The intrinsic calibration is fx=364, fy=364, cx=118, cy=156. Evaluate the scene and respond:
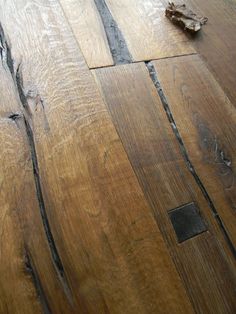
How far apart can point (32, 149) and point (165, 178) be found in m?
0.33

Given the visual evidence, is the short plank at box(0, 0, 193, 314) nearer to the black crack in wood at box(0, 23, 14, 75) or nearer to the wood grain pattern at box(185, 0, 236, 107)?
the black crack in wood at box(0, 23, 14, 75)

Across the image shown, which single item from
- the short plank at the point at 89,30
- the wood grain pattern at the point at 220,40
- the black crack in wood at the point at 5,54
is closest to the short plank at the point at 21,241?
the black crack in wood at the point at 5,54

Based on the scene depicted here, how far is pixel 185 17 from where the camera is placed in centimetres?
125

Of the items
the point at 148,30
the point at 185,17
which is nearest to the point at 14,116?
the point at 148,30

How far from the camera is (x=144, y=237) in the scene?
2.60 ft

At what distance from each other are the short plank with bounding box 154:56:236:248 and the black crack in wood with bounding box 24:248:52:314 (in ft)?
1.39

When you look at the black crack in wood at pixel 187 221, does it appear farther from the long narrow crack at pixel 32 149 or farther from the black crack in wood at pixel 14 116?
the black crack in wood at pixel 14 116

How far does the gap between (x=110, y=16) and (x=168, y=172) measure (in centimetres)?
63

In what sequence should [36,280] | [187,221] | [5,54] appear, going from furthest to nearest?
1. [5,54]
2. [187,221]
3. [36,280]

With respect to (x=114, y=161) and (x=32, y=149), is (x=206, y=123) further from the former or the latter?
(x=32, y=149)

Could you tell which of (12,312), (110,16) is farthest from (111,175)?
(110,16)

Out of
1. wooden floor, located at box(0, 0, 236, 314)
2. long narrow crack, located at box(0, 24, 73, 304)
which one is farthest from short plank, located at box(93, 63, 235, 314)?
long narrow crack, located at box(0, 24, 73, 304)

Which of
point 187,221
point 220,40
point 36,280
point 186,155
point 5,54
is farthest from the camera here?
point 220,40

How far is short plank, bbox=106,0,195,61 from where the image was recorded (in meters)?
1.14
